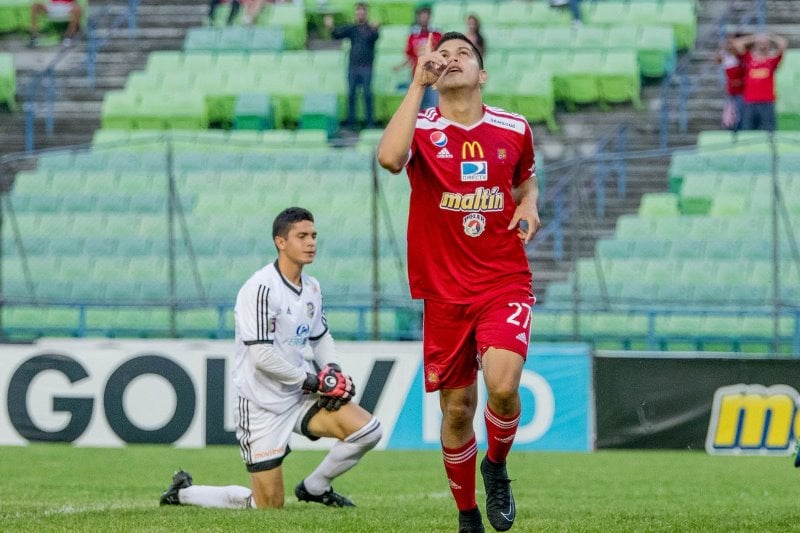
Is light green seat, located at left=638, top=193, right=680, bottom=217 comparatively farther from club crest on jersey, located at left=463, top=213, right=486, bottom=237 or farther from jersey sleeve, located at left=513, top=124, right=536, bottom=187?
club crest on jersey, located at left=463, top=213, right=486, bottom=237

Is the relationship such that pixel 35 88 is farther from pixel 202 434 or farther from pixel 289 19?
pixel 202 434

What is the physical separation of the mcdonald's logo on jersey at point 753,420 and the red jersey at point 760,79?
6307 millimetres

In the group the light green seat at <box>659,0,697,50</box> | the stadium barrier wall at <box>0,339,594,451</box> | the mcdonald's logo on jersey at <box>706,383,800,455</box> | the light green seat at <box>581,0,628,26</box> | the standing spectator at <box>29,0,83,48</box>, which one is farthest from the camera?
the standing spectator at <box>29,0,83,48</box>

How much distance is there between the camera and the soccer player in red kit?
7461mm

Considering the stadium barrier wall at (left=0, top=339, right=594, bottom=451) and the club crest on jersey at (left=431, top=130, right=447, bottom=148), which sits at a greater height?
the club crest on jersey at (left=431, top=130, right=447, bottom=148)

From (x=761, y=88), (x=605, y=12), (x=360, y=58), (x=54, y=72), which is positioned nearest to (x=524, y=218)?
(x=761, y=88)

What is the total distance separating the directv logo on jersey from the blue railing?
57.8ft

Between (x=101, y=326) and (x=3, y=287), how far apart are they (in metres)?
1.30

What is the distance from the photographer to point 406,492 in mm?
11883

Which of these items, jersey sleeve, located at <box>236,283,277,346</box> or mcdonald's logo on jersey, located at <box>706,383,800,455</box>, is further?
mcdonald's logo on jersey, located at <box>706,383,800,455</box>

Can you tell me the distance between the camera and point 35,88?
2572 centimetres

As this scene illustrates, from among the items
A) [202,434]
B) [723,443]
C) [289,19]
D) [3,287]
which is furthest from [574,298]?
[289,19]

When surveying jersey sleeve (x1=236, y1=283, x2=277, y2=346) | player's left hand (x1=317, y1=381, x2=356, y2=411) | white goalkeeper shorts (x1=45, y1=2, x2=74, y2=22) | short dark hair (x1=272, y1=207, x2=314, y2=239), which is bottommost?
player's left hand (x1=317, y1=381, x2=356, y2=411)

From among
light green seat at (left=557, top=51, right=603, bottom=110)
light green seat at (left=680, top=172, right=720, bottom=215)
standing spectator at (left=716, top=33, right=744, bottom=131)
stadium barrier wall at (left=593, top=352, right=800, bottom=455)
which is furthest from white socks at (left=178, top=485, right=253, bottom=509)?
light green seat at (left=557, top=51, right=603, bottom=110)
